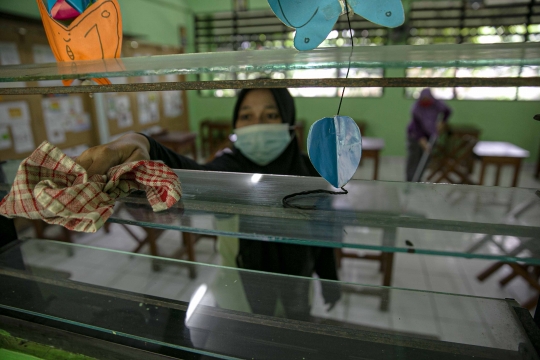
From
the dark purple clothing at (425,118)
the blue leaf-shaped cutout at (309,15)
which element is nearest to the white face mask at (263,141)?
the blue leaf-shaped cutout at (309,15)

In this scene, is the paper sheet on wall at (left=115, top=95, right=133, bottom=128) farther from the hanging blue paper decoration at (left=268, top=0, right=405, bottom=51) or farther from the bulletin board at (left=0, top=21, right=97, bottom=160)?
the hanging blue paper decoration at (left=268, top=0, right=405, bottom=51)

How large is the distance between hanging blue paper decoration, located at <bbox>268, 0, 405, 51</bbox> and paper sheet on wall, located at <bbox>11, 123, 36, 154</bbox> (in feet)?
12.9

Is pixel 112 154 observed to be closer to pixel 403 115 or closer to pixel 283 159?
pixel 283 159

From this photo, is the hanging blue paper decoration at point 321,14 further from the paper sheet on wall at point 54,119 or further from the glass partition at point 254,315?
the paper sheet on wall at point 54,119

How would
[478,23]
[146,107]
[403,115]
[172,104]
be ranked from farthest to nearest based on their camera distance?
[172,104] < [403,115] < [146,107] < [478,23]

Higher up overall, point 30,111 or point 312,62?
point 312,62

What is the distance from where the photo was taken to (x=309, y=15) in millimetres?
598

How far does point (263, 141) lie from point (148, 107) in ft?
17.9

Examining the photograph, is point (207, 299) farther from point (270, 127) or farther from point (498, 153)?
point (498, 153)

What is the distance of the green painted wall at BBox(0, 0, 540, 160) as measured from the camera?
578 centimetres

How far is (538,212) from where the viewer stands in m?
0.69

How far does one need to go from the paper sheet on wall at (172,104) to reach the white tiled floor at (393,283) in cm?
365

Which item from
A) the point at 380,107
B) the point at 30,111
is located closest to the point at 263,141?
the point at 30,111

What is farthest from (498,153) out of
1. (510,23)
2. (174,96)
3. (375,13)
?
(174,96)
